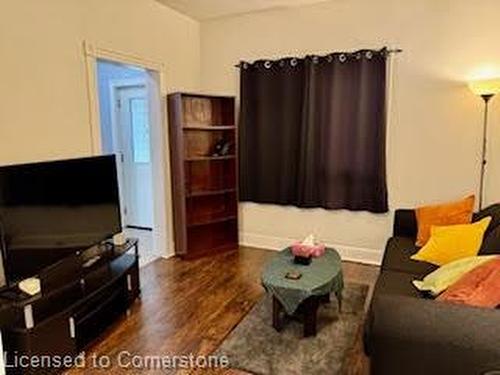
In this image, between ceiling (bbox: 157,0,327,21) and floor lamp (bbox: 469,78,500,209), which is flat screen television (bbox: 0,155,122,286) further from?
floor lamp (bbox: 469,78,500,209)

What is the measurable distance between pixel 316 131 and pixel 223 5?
1647 millimetres

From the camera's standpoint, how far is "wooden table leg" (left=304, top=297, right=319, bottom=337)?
2.59 metres

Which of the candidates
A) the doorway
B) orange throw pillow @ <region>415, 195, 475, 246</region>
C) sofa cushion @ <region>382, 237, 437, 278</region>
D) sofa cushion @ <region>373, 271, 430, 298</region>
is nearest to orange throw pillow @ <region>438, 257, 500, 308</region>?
sofa cushion @ <region>373, 271, 430, 298</region>

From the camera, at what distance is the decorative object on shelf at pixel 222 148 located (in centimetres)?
452

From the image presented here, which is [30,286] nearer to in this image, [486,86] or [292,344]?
[292,344]

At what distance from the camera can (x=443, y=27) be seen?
3.62 m

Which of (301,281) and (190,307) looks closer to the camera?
(301,281)

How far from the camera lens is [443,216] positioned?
3.30 metres

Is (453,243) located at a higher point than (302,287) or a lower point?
higher

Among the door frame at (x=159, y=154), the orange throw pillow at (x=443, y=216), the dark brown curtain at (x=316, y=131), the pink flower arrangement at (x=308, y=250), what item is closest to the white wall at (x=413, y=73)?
the dark brown curtain at (x=316, y=131)

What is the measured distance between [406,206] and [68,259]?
Result: 312cm

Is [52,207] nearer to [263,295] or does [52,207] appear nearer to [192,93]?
[263,295]

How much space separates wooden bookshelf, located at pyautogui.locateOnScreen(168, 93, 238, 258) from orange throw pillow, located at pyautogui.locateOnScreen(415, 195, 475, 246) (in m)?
2.12

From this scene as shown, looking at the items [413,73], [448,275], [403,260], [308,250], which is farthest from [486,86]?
[308,250]
